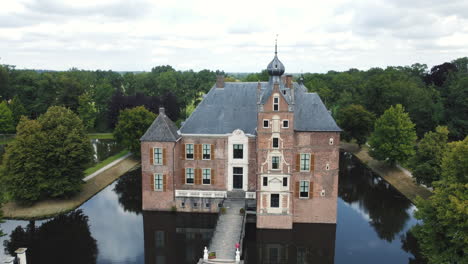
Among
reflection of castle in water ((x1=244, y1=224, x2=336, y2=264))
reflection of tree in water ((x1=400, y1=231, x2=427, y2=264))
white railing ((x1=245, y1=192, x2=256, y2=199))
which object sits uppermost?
white railing ((x1=245, y1=192, x2=256, y2=199))

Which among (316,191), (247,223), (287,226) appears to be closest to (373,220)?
(316,191)

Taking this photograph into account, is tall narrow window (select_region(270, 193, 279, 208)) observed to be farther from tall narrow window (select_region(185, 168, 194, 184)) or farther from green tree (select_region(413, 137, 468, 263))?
green tree (select_region(413, 137, 468, 263))

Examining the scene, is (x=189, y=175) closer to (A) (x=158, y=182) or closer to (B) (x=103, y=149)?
(A) (x=158, y=182)

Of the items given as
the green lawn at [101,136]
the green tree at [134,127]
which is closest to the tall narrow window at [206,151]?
the green tree at [134,127]

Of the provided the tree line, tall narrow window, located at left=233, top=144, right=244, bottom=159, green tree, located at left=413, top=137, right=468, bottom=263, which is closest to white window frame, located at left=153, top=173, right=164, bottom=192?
tall narrow window, located at left=233, top=144, right=244, bottom=159

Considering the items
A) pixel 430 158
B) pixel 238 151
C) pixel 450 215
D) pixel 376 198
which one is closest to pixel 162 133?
pixel 238 151

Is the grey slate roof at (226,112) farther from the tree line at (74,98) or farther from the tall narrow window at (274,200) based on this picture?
the tree line at (74,98)
